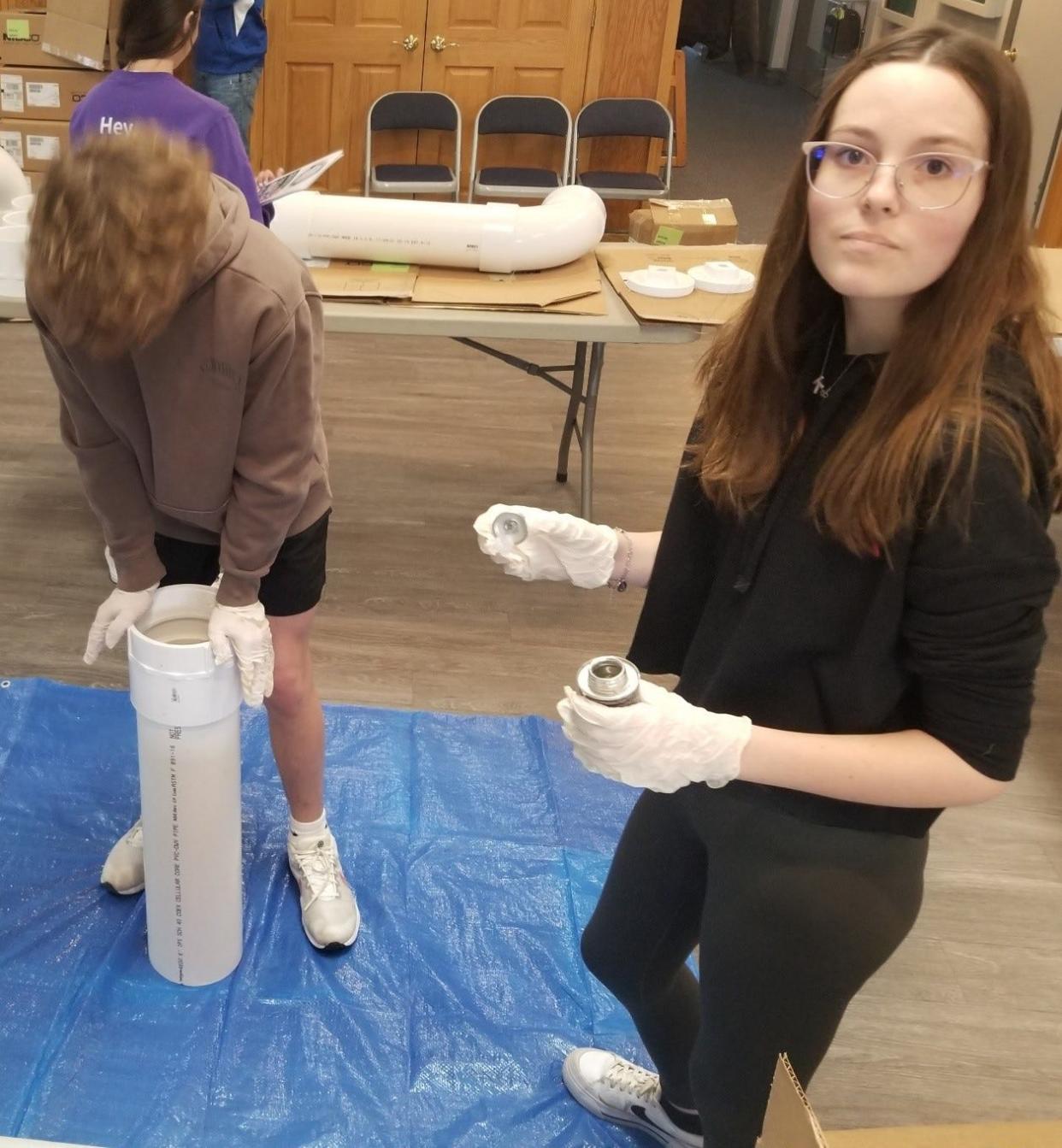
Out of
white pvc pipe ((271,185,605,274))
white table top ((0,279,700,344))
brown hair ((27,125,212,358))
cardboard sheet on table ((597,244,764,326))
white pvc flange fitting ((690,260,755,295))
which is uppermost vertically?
brown hair ((27,125,212,358))

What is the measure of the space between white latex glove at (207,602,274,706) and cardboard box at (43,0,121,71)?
13.3 feet

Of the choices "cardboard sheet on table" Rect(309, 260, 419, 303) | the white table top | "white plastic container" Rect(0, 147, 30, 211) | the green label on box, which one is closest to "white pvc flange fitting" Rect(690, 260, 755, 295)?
the white table top

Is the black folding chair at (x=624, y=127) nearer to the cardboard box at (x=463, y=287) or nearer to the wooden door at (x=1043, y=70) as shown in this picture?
the wooden door at (x=1043, y=70)

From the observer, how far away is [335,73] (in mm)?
5238

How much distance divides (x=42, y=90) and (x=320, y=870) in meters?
4.26

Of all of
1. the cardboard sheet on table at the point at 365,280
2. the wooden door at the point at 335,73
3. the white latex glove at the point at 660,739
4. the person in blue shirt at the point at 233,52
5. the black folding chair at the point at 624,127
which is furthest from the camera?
the black folding chair at the point at 624,127

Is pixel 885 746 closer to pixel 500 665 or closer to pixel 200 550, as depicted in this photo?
pixel 200 550

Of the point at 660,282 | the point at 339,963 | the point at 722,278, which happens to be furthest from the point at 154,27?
the point at 339,963

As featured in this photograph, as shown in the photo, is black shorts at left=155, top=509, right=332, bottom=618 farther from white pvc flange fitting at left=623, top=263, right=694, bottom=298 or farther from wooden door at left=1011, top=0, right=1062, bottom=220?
wooden door at left=1011, top=0, right=1062, bottom=220

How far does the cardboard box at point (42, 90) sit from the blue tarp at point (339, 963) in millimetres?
3518

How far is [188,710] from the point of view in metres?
1.54

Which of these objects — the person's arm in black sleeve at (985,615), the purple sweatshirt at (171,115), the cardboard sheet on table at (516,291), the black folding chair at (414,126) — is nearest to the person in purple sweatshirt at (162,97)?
the purple sweatshirt at (171,115)

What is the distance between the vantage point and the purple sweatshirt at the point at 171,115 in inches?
92.1

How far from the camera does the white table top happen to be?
259 centimetres
